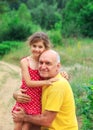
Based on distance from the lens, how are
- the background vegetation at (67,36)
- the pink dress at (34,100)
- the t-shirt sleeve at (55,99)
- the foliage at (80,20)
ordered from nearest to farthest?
the t-shirt sleeve at (55,99), the pink dress at (34,100), the background vegetation at (67,36), the foliage at (80,20)

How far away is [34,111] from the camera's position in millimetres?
4133

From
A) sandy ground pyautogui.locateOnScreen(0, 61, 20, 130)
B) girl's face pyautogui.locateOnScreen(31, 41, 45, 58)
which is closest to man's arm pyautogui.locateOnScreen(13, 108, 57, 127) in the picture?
girl's face pyautogui.locateOnScreen(31, 41, 45, 58)

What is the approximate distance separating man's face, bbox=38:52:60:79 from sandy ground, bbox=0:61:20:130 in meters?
5.30

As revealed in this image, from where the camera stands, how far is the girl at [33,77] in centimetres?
413

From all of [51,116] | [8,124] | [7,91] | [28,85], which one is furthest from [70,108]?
[7,91]

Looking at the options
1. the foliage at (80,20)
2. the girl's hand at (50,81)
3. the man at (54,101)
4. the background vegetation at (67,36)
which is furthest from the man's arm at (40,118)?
the foliage at (80,20)

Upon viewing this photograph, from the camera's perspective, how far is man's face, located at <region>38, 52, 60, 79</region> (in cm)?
389

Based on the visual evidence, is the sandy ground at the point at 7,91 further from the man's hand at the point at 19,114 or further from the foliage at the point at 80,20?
the foliage at the point at 80,20

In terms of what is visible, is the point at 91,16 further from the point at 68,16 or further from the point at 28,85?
the point at 28,85

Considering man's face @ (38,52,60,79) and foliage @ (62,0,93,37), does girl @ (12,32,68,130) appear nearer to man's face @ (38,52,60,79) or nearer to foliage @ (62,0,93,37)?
man's face @ (38,52,60,79)

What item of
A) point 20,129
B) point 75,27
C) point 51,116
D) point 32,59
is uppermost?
point 32,59

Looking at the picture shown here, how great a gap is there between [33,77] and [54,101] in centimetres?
51

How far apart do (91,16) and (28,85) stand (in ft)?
118

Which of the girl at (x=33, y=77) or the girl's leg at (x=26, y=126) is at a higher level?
the girl at (x=33, y=77)
